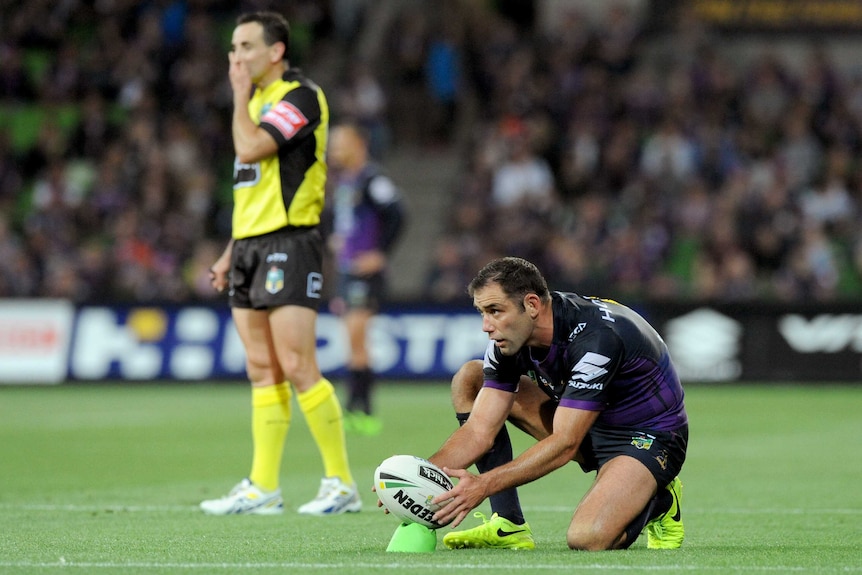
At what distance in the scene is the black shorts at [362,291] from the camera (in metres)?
12.8

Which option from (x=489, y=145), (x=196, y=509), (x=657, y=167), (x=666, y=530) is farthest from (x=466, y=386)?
(x=489, y=145)

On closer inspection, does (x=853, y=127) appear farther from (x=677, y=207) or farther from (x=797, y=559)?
(x=797, y=559)

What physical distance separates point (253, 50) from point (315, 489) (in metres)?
2.73

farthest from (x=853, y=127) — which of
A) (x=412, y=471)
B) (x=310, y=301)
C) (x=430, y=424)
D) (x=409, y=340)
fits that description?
(x=412, y=471)

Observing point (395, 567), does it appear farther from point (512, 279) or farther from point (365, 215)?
point (365, 215)

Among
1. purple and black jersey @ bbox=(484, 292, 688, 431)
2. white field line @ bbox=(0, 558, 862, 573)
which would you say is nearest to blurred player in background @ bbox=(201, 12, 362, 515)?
purple and black jersey @ bbox=(484, 292, 688, 431)

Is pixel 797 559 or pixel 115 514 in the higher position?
pixel 797 559

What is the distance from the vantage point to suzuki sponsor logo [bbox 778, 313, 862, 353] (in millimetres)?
17359

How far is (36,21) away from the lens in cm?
2319

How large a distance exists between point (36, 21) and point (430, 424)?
13387mm

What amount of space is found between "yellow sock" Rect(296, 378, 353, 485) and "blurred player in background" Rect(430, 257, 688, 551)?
1.22 m

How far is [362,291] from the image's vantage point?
12.8 metres

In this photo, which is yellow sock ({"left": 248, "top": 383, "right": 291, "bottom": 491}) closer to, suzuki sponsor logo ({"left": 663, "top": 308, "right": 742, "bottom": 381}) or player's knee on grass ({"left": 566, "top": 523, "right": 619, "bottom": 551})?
player's knee on grass ({"left": 566, "top": 523, "right": 619, "bottom": 551})

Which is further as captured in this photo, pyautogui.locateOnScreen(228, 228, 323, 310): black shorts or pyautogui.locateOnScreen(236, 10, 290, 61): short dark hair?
pyautogui.locateOnScreen(236, 10, 290, 61): short dark hair
